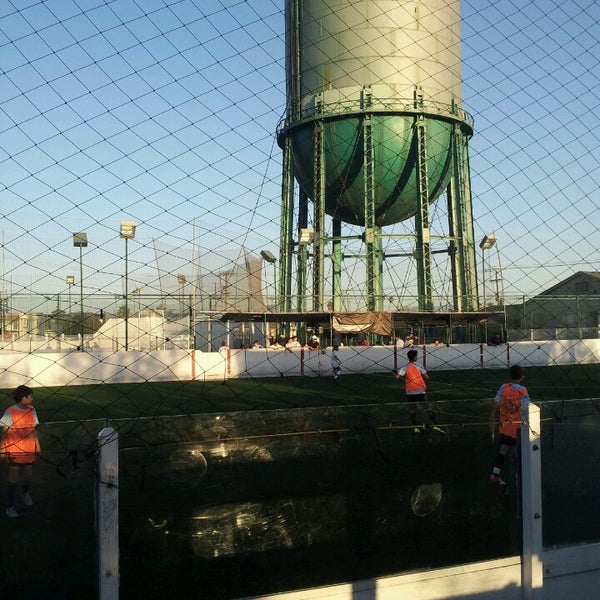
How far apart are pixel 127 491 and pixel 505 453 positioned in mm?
2372

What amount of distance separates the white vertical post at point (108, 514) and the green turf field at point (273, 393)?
869cm

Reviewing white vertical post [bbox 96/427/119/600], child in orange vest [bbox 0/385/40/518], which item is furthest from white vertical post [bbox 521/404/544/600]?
child in orange vest [bbox 0/385/40/518]

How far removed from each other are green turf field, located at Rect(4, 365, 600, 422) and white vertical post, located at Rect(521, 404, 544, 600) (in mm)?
8526

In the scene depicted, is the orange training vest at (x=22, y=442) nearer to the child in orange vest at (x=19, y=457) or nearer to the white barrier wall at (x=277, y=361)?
the child in orange vest at (x=19, y=457)

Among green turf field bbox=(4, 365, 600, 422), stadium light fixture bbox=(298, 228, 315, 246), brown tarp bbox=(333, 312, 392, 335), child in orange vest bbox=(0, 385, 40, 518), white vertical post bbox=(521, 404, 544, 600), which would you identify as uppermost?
stadium light fixture bbox=(298, 228, 315, 246)

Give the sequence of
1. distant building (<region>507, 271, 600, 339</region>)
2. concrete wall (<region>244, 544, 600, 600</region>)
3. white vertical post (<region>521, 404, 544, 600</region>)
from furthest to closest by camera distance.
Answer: distant building (<region>507, 271, 600, 339</region>)
white vertical post (<region>521, 404, 544, 600</region>)
concrete wall (<region>244, 544, 600, 600</region>)

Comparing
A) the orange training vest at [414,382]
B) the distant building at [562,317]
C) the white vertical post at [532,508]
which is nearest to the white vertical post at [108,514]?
the white vertical post at [532,508]

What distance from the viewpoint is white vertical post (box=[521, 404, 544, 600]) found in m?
4.28

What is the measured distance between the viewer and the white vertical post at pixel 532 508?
14.0ft

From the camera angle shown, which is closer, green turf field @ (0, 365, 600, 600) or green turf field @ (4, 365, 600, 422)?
green turf field @ (0, 365, 600, 600)

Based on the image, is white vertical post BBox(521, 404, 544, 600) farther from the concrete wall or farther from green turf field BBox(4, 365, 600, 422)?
green turf field BBox(4, 365, 600, 422)

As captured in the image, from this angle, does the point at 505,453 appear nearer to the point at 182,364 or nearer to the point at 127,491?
the point at 127,491

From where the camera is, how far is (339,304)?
25.5 meters

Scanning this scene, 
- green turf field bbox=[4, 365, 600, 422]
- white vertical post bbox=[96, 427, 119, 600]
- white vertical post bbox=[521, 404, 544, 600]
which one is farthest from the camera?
green turf field bbox=[4, 365, 600, 422]
